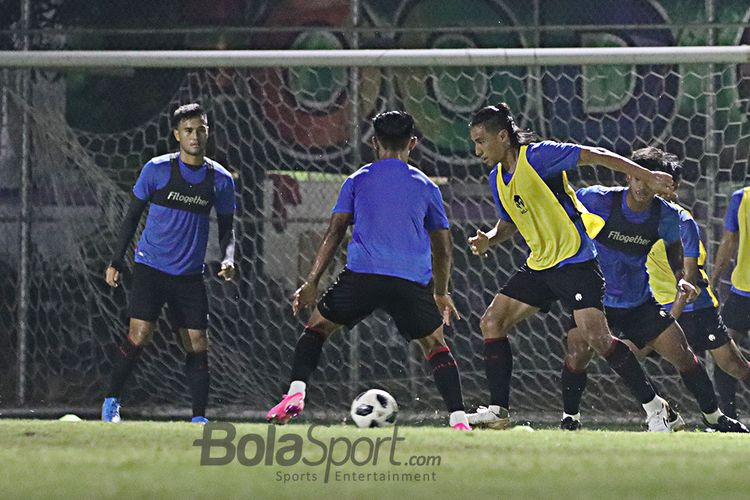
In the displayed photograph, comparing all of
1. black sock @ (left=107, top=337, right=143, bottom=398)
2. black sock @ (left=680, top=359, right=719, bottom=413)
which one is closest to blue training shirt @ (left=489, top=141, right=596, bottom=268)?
black sock @ (left=680, top=359, right=719, bottom=413)

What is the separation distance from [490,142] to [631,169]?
0.86 metres

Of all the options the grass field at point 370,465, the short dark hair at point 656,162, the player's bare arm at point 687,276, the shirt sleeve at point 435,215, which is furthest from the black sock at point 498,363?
the grass field at point 370,465

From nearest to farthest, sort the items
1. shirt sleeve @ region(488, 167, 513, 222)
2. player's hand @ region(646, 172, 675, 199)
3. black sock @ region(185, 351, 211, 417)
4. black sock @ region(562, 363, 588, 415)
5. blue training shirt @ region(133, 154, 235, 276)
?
player's hand @ region(646, 172, 675, 199)
shirt sleeve @ region(488, 167, 513, 222)
black sock @ region(562, 363, 588, 415)
black sock @ region(185, 351, 211, 417)
blue training shirt @ region(133, 154, 235, 276)

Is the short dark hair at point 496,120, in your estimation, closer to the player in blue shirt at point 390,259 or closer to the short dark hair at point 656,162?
the player in blue shirt at point 390,259

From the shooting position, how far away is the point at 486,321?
7680 millimetres

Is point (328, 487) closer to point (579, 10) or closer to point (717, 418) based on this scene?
point (717, 418)

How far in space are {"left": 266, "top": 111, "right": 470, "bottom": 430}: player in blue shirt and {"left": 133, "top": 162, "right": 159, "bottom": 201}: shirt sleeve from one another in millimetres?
1683

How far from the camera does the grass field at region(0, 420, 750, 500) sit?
402 cm

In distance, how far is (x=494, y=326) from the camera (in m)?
7.65

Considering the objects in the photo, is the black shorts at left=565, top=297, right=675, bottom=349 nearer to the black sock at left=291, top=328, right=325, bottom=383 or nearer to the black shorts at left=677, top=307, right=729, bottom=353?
the black shorts at left=677, top=307, right=729, bottom=353

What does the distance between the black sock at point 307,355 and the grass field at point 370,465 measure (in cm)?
76

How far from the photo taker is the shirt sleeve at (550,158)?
285 inches

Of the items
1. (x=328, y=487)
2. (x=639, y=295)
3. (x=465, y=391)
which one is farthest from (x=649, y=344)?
(x=328, y=487)

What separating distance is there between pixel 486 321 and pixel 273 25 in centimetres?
410
